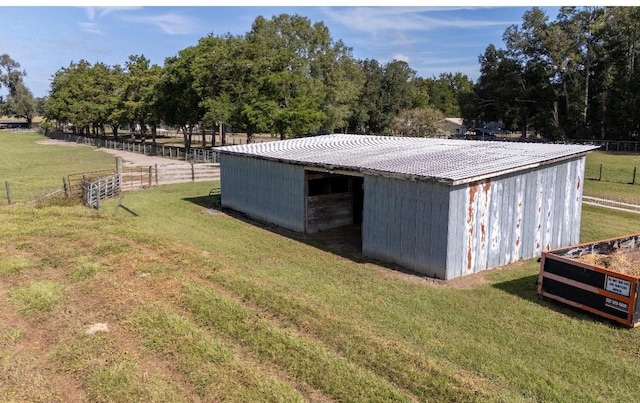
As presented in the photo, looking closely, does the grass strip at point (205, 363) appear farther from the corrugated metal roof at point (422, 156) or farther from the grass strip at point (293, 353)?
the corrugated metal roof at point (422, 156)

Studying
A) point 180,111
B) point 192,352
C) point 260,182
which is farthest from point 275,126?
point 192,352

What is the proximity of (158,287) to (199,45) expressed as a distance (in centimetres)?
3508

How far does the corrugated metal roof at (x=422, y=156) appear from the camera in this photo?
12398 mm

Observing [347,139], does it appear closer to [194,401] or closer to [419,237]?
[419,237]

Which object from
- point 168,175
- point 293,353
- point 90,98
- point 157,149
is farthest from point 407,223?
point 90,98

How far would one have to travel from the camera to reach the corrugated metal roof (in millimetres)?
12398

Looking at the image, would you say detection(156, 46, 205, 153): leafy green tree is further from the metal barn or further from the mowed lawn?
the mowed lawn

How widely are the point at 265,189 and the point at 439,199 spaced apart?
27.2ft

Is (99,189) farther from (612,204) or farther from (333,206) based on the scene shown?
(612,204)

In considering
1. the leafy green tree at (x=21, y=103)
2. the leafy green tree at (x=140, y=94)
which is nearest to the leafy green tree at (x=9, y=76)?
the leafy green tree at (x=21, y=103)

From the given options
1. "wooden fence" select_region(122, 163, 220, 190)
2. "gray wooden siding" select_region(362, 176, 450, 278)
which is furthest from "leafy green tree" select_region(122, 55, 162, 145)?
"gray wooden siding" select_region(362, 176, 450, 278)

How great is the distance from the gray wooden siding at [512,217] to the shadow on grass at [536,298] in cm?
102

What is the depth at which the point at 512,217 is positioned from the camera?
512 inches

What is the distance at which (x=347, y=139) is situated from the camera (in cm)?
2245
